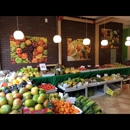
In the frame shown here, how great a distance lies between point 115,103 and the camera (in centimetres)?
371

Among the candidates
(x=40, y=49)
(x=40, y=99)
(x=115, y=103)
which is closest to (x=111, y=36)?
(x=40, y=49)

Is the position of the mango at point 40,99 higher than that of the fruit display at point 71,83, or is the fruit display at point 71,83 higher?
the mango at point 40,99

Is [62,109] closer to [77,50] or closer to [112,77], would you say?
[112,77]

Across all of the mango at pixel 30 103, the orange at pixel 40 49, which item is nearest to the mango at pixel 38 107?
the mango at pixel 30 103

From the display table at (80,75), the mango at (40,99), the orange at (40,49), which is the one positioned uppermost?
the orange at (40,49)

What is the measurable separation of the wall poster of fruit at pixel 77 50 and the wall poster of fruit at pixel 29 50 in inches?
48.8

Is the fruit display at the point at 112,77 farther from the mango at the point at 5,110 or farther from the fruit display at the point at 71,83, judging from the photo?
the mango at the point at 5,110

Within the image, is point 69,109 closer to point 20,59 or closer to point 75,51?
point 20,59

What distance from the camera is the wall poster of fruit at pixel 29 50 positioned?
181 inches

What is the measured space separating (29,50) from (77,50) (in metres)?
2.40

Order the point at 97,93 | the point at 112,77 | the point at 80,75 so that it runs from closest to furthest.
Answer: the point at 80,75 < the point at 97,93 < the point at 112,77

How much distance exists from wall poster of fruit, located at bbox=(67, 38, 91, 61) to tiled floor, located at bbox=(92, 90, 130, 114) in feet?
8.16

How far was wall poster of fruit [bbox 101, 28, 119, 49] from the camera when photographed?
22.8ft
